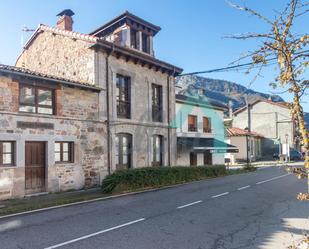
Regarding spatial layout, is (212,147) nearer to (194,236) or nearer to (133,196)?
(133,196)

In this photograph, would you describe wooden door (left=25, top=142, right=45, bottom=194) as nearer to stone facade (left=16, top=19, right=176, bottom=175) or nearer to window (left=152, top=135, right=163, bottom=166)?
stone facade (left=16, top=19, right=176, bottom=175)

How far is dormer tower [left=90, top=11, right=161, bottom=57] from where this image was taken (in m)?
18.4

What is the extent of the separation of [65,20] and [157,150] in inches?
382

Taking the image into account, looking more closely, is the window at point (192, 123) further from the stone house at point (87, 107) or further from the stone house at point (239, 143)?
the stone house at point (239, 143)

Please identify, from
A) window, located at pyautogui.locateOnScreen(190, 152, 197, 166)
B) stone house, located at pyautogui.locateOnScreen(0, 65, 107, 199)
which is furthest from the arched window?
window, located at pyautogui.locateOnScreen(190, 152, 197, 166)

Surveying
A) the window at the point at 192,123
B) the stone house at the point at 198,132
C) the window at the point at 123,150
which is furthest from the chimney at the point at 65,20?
the window at the point at 192,123

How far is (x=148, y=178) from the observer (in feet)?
46.4

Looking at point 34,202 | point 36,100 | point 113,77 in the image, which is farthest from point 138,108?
point 34,202

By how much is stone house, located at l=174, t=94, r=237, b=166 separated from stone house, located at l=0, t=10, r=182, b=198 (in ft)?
6.89

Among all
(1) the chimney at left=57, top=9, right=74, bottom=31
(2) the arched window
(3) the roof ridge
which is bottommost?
(2) the arched window

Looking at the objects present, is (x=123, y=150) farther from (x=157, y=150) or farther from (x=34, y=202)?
(x=34, y=202)

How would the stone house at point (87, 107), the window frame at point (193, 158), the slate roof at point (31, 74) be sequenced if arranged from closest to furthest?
the slate roof at point (31, 74), the stone house at point (87, 107), the window frame at point (193, 158)

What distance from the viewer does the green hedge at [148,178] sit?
12555 mm

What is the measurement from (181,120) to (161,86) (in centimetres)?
362
